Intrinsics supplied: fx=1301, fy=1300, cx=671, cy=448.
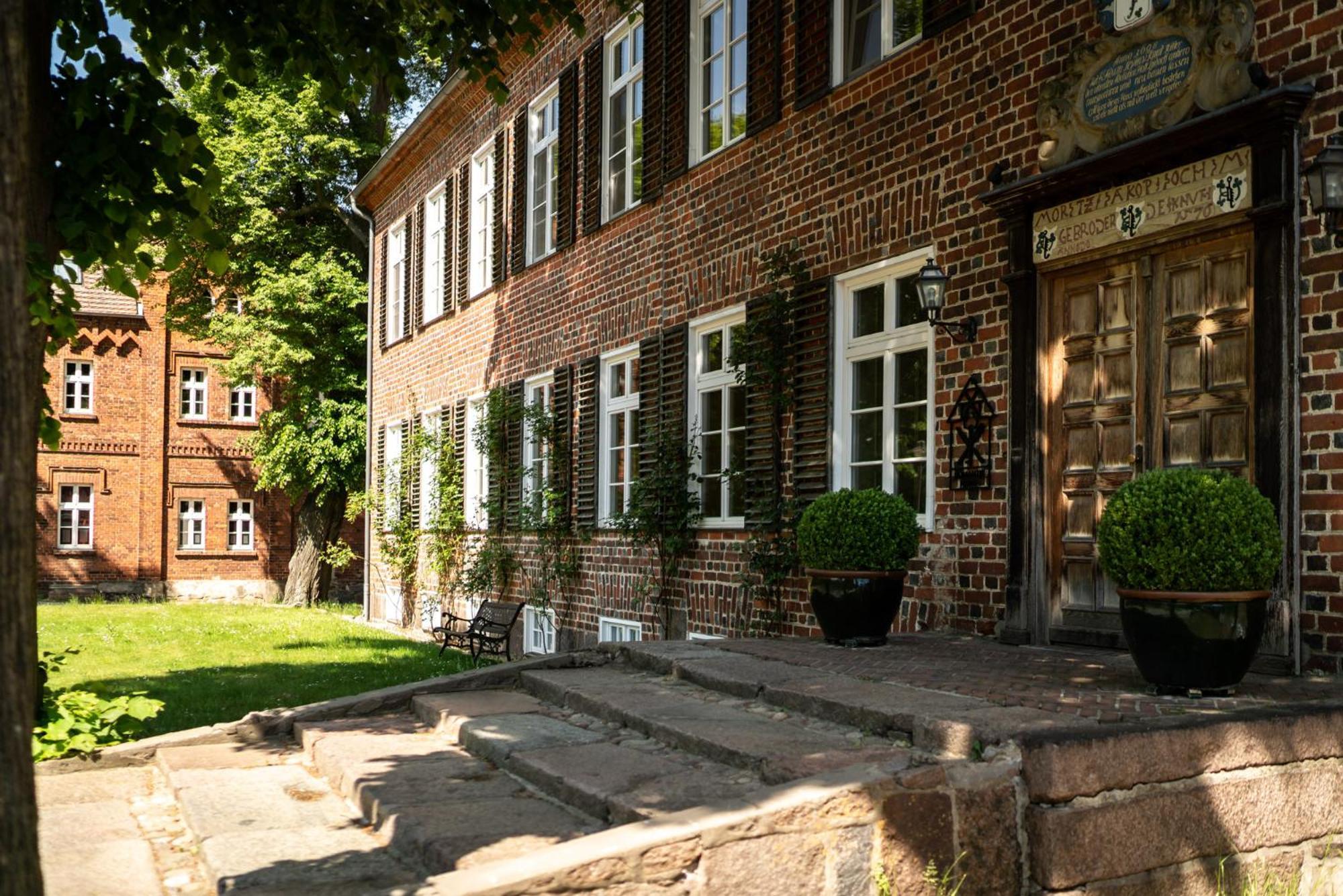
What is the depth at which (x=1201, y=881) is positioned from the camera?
498 centimetres

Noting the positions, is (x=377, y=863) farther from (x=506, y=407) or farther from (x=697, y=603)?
(x=506, y=407)

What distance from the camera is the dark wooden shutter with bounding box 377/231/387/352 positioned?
24.3m

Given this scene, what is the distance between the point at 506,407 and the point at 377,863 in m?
11.9

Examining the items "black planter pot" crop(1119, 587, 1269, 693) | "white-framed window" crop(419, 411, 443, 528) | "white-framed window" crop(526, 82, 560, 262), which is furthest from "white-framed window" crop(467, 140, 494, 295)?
"black planter pot" crop(1119, 587, 1269, 693)

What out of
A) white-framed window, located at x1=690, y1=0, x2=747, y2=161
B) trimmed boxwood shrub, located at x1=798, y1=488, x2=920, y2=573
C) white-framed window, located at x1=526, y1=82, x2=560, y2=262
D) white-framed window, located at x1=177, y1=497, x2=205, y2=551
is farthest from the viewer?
white-framed window, located at x1=177, y1=497, x2=205, y2=551

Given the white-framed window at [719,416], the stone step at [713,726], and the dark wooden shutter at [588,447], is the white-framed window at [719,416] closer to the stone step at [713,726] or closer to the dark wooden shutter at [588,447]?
the dark wooden shutter at [588,447]

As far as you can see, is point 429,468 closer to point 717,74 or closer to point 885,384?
point 717,74

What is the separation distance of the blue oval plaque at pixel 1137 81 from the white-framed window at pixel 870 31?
1978mm

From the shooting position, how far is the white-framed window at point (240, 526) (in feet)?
112

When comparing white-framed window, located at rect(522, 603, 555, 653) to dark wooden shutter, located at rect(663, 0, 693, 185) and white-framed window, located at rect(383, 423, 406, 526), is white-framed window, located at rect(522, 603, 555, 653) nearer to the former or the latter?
dark wooden shutter, located at rect(663, 0, 693, 185)

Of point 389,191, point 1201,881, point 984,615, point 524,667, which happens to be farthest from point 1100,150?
point 389,191

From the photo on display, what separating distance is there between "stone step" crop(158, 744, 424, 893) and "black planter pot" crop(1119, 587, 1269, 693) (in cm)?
319

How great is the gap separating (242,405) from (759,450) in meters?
26.9

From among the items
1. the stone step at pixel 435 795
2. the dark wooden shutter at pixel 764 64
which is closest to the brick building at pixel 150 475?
the dark wooden shutter at pixel 764 64
